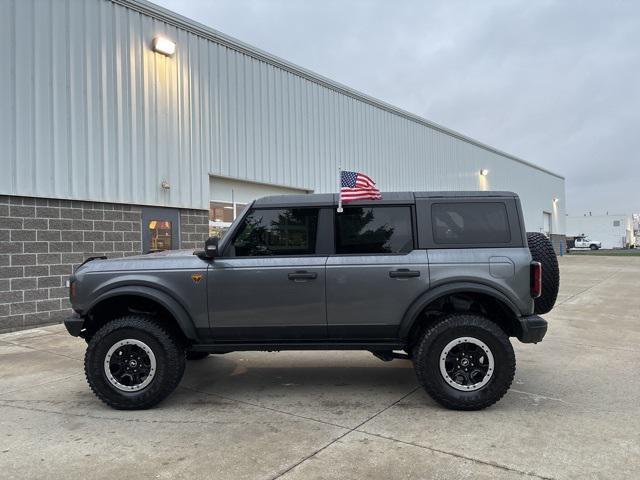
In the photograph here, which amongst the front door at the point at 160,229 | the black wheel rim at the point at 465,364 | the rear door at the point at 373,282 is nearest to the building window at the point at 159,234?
the front door at the point at 160,229

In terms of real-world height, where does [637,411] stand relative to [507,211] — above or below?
below

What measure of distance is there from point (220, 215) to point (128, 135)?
321 cm

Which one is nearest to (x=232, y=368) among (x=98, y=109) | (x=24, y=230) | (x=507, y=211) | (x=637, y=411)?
(x=507, y=211)

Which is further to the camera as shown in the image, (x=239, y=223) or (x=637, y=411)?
(x=239, y=223)

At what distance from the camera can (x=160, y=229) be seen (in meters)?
10.6

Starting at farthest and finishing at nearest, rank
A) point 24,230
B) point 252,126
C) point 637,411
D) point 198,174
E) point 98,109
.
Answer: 1. point 252,126
2. point 198,174
3. point 98,109
4. point 24,230
5. point 637,411

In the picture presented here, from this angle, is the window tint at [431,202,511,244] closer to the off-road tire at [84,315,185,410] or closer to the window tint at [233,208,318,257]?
the window tint at [233,208,318,257]

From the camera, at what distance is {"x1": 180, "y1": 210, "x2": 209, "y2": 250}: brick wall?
433 inches

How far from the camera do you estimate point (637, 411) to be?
409cm

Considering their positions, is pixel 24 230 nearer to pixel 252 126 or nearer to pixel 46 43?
pixel 46 43

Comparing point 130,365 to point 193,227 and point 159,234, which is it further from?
point 193,227

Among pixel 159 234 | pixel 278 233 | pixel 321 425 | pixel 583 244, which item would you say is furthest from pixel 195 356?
pixel 583 244

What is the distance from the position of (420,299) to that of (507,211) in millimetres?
1156

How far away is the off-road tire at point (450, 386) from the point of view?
4.07 meters
